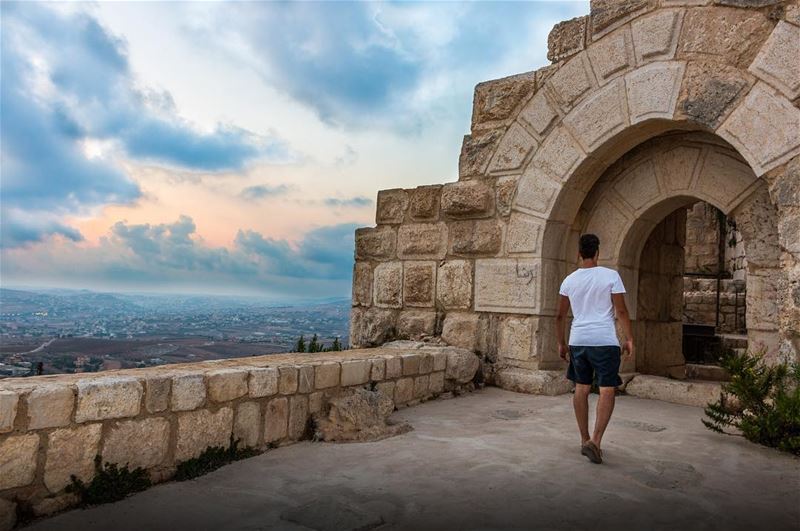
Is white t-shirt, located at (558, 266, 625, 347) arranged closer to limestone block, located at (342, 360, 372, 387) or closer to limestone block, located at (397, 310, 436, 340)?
limestone block, located at (342, 360, 372, 387)

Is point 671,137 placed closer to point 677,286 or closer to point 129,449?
point 677,286

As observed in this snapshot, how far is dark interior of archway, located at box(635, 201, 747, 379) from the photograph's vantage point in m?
6.61

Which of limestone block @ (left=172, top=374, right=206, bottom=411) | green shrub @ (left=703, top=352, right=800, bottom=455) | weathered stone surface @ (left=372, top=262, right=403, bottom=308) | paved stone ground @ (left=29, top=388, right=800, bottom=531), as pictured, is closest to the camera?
paved stone ground @ (left=29, top=388, right=800, bottom=531)

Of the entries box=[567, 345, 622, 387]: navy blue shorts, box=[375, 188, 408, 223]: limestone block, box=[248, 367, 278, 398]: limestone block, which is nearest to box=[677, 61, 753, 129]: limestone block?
box=[567, 345, 622, 387]: navy blue shorts

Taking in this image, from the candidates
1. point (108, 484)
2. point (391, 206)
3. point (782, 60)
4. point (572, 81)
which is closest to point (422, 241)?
point (391, 206)

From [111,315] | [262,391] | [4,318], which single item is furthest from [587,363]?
[111,315]

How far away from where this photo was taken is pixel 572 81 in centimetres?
580

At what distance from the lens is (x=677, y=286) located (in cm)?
688

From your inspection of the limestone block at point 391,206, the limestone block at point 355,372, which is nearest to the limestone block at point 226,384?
the limestone block at point 355,372

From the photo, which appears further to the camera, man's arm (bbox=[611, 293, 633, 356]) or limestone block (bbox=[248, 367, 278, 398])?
limestone block (bbox=[248, 367, 278, 398])

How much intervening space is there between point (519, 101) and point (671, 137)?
1.50 meters

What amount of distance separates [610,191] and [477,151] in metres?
1.42

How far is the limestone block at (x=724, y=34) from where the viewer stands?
4773mm

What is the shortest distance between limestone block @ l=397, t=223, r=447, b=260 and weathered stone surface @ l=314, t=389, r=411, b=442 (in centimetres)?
248
